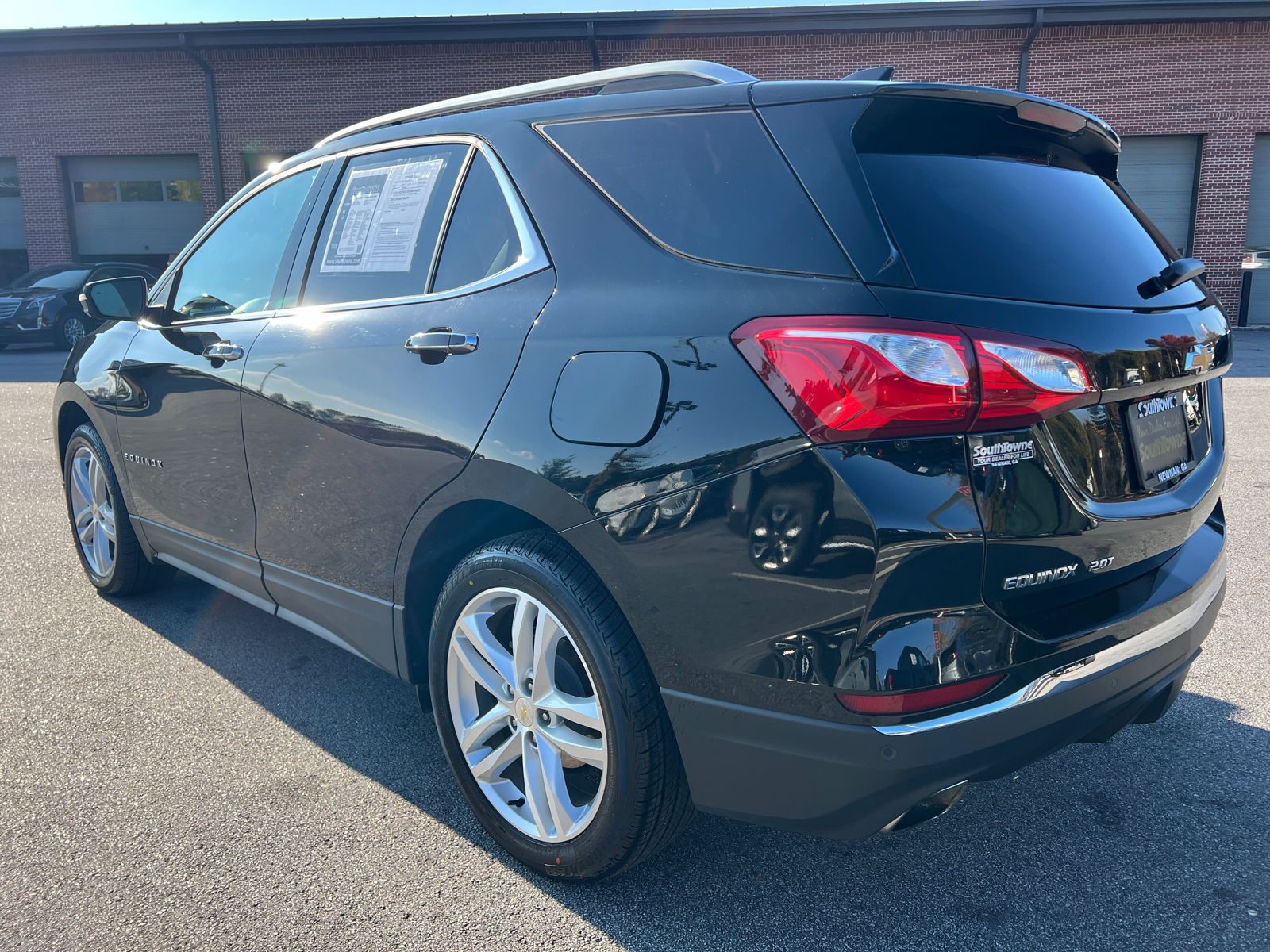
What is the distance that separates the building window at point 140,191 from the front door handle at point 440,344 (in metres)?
25.0

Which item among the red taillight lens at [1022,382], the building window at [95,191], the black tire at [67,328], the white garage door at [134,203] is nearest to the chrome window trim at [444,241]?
the red taillight lens at [1022,382]

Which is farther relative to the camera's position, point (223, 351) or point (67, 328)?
point (67, 328)

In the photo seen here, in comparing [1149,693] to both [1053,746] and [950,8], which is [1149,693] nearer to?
[1053,746]

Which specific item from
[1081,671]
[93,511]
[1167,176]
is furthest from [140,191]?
[1081,671]

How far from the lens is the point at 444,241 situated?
8.40 feet

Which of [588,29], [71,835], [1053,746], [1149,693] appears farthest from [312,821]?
[588,29]

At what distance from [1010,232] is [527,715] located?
1.52 m

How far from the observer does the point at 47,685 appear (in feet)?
11.1

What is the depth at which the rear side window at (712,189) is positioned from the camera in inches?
71.4

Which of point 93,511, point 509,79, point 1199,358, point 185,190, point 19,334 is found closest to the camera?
point 1199,358

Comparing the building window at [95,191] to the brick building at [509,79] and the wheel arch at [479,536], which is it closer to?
the brick building at [509,79]

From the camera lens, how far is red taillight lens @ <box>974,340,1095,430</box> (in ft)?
5.42

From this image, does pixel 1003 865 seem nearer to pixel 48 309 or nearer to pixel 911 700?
pixel 911 700

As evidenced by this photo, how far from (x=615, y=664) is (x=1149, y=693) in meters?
1.16
